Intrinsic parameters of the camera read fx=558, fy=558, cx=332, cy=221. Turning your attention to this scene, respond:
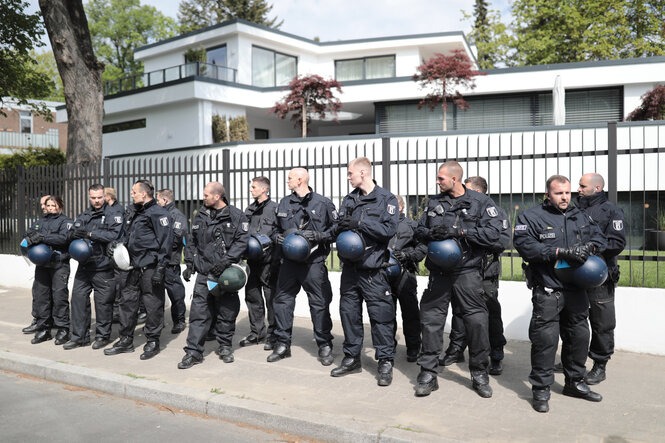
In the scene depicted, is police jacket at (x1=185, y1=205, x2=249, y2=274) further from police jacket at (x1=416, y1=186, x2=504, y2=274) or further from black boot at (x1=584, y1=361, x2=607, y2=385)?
black boot at (x1=584, y1=361, x2=607, y2=385)

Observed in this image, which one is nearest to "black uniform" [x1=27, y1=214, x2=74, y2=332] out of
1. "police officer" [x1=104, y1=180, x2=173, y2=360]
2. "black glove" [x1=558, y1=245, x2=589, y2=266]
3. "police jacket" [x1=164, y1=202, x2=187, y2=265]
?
"police officer" [x1=104, y1=180, x2=173, y2=360]

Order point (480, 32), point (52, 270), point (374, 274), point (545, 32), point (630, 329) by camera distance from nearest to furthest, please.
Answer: point (374, 274) < point (630, 329) < point (52, 270) < point (545, 32) < point (480, 32)

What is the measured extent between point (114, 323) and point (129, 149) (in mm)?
20680

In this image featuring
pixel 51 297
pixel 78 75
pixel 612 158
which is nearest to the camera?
pixel 612 158

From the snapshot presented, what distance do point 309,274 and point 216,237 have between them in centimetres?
112

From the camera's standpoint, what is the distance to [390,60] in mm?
29016

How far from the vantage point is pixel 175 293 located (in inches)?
317

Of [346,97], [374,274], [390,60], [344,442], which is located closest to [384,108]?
[346,97]

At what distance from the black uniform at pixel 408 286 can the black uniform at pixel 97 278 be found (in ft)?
11.6

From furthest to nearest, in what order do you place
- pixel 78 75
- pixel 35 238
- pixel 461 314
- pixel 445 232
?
pixel 78 75
pixel 35 238
pixel 461 314
pixel 445 232

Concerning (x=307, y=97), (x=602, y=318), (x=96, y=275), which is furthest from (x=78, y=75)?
(x=602, y=318)

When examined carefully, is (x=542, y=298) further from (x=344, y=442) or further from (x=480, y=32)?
(x=480, y=32)

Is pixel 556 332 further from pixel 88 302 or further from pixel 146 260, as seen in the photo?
pixel 88 302

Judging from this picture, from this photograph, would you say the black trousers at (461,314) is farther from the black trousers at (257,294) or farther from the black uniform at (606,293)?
the black trousers at (257,294)
